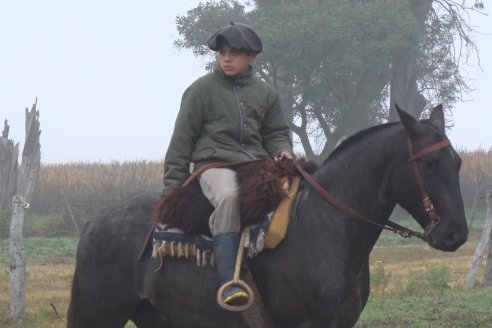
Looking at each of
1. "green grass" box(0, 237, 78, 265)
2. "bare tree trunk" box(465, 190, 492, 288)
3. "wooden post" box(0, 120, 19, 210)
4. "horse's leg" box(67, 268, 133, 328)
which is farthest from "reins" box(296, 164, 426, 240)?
"wooden post" box(0, 120, 19, 210)

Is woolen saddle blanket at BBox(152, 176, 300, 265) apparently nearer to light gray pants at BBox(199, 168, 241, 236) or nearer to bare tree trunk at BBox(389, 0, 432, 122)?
light gray pants at BBox(199, 168, 241, 236)

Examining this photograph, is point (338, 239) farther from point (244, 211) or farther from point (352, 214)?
point (244, 211)

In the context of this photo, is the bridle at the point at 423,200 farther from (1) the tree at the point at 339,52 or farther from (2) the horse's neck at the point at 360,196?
(1) the tree at the point at 339,52

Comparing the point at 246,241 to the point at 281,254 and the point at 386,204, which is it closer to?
the point at 281,254

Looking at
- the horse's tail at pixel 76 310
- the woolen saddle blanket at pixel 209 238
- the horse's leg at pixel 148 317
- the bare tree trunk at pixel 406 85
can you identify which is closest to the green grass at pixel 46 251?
the horse's tail at pixel 76 310

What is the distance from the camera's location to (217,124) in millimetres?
6020

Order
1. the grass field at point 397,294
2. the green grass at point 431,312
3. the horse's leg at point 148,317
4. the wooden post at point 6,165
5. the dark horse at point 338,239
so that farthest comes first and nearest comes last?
the wooden post at point 6,165 → the grass field at point 397,294 → the green grass at point 431,312 → the horse's leg at point 148,317 → the dark horse at point 338,239

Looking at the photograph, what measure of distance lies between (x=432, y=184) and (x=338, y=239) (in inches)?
25.7

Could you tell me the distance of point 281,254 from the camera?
5562 mm

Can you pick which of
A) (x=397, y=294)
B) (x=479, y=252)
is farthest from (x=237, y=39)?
(x=479, y=252)

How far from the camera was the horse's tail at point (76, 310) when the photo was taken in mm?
6605

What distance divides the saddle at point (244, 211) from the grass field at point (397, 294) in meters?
4.10

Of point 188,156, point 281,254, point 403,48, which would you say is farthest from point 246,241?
point 403,48

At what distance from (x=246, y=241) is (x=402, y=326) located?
4.47 metres
